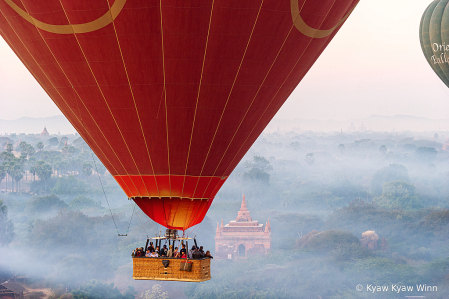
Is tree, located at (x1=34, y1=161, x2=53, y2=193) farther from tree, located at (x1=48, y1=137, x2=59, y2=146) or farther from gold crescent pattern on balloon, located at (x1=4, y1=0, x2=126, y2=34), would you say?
gold crescent pattern on balloon, located at (x1=4, y1=0, x2=126, y2=34)

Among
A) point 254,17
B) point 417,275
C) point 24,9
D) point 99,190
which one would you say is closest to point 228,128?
point 254,17

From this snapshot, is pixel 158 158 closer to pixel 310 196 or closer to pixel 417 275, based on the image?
pixel 417 275

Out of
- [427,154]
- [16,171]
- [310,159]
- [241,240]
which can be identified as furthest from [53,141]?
[427,154]

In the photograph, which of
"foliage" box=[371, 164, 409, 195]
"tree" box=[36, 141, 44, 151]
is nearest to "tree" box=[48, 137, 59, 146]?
"tree" box=[36, 141, 44, 151]

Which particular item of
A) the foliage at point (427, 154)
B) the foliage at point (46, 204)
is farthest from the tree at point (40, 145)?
the foliage at point (427, 154)

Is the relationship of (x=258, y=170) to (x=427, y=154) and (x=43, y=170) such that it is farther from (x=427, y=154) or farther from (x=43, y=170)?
(x=43, y=170)


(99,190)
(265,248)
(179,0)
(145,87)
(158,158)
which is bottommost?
(158,158)
